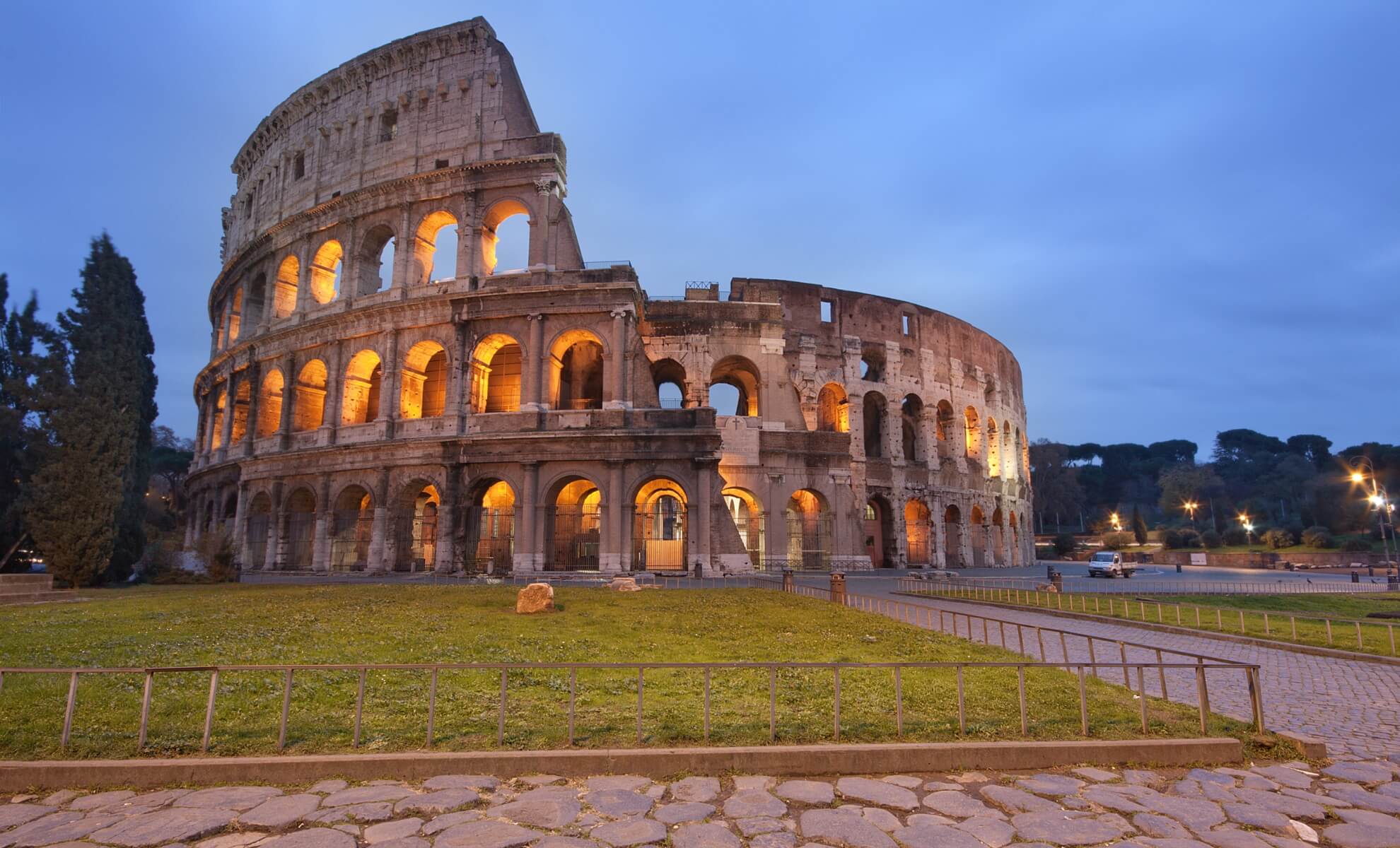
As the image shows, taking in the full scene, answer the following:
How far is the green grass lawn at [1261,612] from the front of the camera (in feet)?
36.6

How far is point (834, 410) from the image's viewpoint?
33594 mm

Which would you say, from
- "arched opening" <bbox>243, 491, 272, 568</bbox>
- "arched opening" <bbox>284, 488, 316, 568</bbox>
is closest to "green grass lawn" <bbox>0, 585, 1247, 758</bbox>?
"arched opening" <bbox>284, 488, 316, 568</bbox>

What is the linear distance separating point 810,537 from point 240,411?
25151mm

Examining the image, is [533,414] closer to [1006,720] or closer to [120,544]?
[120,544]

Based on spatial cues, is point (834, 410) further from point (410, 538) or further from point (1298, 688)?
point (1298, 688)

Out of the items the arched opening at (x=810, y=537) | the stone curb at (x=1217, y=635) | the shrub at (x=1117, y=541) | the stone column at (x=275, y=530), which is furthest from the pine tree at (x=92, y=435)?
the shrub at (x=1117, y=541)

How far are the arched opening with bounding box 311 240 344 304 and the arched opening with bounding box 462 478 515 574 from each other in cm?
1099

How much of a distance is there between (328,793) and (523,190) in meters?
23.3

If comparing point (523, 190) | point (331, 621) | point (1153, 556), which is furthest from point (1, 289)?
point (1153, 556)

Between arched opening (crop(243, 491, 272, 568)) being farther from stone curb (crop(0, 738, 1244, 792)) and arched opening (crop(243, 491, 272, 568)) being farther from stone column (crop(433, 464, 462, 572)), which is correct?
stone curb (crop(0, 738, 1244, 792))

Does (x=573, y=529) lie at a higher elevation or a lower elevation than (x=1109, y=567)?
higher

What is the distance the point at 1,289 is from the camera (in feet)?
80.5

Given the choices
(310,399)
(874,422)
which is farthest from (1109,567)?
(310,399)

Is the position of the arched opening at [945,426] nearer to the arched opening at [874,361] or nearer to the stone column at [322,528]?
the arched opening at [874,361]
